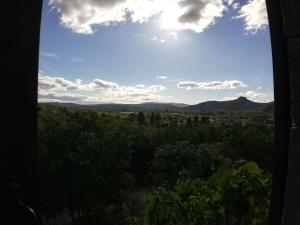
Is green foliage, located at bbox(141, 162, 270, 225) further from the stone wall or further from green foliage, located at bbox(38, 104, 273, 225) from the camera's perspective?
A: the stone wall

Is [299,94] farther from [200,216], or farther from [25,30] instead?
[200,216]

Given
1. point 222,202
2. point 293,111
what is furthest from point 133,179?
point 293,111

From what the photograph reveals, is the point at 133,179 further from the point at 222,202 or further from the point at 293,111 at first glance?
the point at 293,111

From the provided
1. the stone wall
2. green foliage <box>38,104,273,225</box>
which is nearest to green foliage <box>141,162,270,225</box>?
green foliage <box>38,104,273,225</box>

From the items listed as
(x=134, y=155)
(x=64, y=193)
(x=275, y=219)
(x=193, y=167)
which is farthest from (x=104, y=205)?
(x=275, y=219)

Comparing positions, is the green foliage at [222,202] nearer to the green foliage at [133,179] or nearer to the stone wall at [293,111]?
the green foliage at [133,179]

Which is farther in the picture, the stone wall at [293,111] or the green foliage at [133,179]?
the green foliage at [133,179]

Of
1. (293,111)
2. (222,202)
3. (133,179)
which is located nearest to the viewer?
(293,111)

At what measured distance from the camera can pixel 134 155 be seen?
86.6 feet

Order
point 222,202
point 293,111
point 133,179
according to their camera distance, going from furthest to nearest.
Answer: point 133,179, point 222,202, point 293,111

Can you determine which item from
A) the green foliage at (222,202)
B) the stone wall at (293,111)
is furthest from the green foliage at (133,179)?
the stone wall at (293,111)

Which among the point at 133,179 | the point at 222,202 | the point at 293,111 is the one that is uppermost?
the point at 293,111

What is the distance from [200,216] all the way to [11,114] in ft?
10.3

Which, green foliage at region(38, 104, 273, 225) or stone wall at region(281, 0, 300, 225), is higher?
stone wall at region(281, 0, 300, 225)
